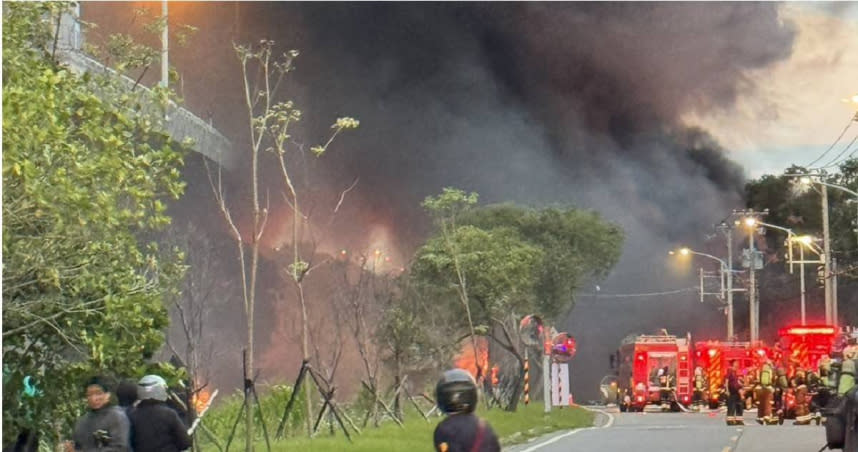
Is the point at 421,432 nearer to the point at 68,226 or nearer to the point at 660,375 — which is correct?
the point at 68,226

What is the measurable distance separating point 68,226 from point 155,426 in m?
3.21

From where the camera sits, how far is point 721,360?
63.6 m

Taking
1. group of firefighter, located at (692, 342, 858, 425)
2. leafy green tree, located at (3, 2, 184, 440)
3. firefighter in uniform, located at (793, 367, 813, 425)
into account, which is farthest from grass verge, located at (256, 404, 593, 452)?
leafy green tree, located at (3, 2, 184, 440)

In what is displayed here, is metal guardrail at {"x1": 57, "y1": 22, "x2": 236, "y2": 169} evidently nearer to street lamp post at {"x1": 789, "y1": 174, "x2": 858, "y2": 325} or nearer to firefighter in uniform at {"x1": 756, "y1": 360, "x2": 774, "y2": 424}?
firefighter in uniform at {"x1": 756, "y1": 360, "x2": 774, "y2": 424}

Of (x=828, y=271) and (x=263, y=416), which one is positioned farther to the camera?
(x=828, y=271)

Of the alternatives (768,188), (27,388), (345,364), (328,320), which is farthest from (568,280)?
(27,388)

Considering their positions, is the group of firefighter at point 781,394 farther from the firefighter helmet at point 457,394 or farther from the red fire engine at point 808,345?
the firefighter helmet at point 457,394

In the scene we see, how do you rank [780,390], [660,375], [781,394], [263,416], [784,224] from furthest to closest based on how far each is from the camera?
[784,224], [660,375], [780,390], [781,394], [263,416]

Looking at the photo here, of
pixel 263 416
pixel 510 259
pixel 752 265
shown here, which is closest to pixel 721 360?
pixel 510 259

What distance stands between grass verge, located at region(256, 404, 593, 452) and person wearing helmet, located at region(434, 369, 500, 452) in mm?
16458

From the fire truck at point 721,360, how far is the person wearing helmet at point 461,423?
5141cm

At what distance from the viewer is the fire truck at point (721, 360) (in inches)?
2463

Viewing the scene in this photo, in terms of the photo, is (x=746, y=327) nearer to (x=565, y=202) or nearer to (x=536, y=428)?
(x=565, y=202)

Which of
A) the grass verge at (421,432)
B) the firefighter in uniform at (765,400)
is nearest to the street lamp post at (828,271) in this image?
the grass verge at (421,432)
